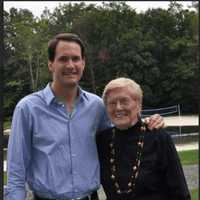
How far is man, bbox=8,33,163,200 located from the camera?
240cm

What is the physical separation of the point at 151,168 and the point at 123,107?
13.3 inches

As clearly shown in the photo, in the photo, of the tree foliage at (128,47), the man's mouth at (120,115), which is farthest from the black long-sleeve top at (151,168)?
the tree foliage at (128,47)

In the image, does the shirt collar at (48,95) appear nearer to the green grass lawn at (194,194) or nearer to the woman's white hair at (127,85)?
the woman's white hair at (127,85)

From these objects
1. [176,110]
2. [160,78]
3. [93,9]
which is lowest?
[176,110]

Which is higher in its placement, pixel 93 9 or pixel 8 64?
pixel 93 9

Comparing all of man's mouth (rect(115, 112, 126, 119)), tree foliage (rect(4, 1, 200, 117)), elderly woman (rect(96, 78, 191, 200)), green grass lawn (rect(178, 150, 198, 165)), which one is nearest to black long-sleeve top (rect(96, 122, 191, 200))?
elderly woman (rect(96, 78, 191, 200))

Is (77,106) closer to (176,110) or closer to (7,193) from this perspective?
(7,193)

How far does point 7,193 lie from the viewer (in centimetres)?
238

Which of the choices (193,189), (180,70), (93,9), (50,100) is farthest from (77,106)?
(93,9)

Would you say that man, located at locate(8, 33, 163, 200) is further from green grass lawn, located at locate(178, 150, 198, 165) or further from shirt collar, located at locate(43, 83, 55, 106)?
green grass lawn, located at locate(178, 150, 198, 165)

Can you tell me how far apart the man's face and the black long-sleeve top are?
391 mm

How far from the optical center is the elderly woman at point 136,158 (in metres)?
2.44

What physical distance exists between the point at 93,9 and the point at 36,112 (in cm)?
2915

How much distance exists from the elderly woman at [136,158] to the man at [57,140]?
10cm
